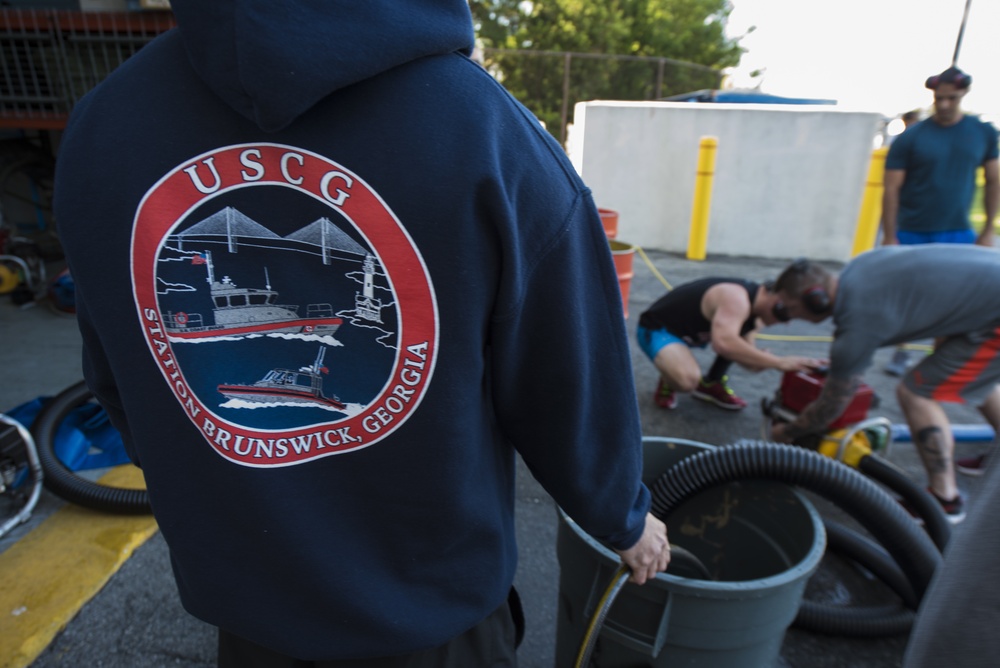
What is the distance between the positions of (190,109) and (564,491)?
0.78m

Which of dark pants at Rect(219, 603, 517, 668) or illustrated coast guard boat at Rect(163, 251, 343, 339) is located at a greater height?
illustrated coast guard boat at Rect(163, 251, 343, 339)

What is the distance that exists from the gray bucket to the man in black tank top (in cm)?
168

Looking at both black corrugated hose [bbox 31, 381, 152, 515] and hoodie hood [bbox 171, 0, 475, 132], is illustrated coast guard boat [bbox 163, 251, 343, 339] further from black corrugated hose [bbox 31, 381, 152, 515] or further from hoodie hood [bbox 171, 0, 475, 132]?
black corrugated hose [bbox 31, 381, 152, 515]

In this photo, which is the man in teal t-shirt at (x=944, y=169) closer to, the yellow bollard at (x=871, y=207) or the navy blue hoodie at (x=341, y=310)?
the yellow bollard at (x=871, y=207)

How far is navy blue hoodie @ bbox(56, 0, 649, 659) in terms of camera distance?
30.6 inches

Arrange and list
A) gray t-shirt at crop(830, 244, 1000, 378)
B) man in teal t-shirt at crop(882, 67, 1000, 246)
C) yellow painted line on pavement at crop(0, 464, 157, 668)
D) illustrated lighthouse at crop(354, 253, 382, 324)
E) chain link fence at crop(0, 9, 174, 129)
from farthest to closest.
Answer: chain link fence at crop(0, 9, 174, 129) → man in teal t-shirt at crop(882, 67, 1000, 246) → gray t-shirt at crop(830, 244, 1000, 378) → yellow painted line on pavement at crop(0, 464, 157, 668) → illustrated lighthouse at crop(354, 253, 382, 324)

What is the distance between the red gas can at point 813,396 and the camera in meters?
3.06

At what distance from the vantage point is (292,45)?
2.35 ft

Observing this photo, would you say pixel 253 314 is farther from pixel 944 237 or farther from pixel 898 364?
pixel 898 364

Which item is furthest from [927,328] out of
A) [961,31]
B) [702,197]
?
[961,31]

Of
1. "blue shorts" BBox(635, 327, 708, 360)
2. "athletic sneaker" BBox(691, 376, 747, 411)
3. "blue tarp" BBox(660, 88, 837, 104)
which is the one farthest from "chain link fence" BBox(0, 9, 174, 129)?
"blue tarp" BBox(660, 88, 837, 104)

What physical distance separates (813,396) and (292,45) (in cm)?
316

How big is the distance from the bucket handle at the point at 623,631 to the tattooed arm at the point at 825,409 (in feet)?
6.22

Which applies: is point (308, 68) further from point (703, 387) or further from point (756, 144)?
point (756, 144)
